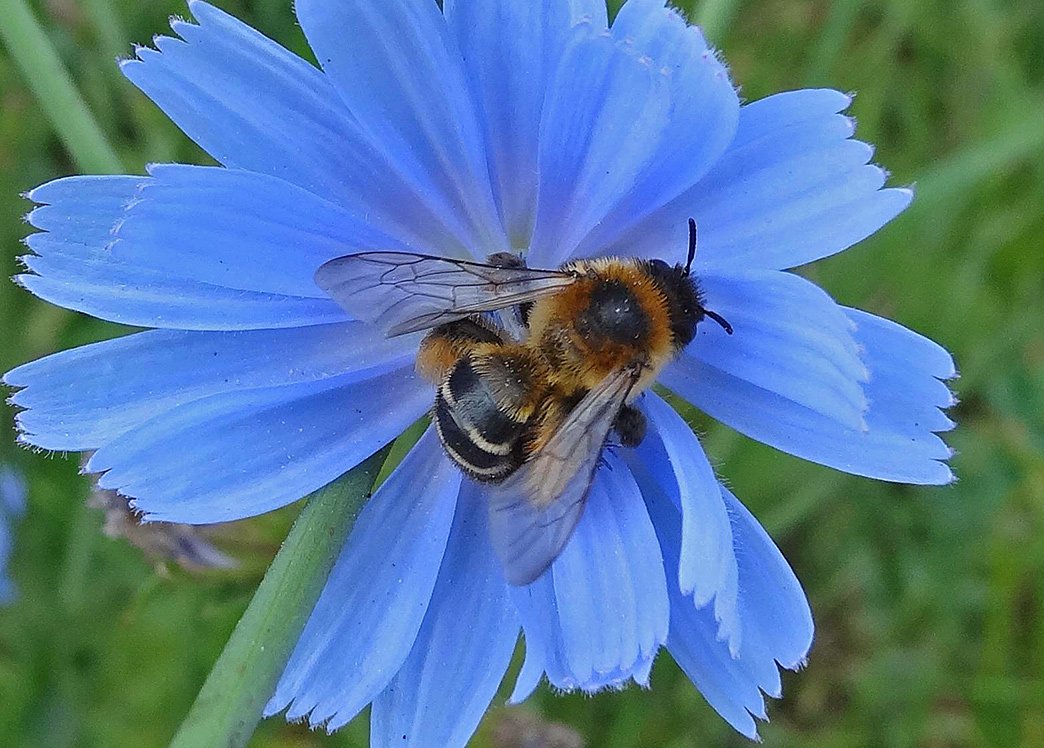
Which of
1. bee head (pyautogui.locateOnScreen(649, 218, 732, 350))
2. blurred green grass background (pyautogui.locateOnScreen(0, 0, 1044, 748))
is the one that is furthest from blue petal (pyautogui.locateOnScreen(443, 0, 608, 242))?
blurred green grass background (pyautogui.locateOnScreen(0, 0, 1044, 748))

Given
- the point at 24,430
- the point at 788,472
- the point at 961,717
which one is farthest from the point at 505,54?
the point at 961,717

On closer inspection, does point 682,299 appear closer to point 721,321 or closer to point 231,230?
point 721,321

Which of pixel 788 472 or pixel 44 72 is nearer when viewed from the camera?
pixel 44 72

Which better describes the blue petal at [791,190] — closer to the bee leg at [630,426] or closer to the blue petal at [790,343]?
the blue petal at [790,343]

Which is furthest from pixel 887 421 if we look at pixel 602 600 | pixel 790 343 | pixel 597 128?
pixel 597 128

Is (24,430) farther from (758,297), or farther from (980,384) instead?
(980,384)

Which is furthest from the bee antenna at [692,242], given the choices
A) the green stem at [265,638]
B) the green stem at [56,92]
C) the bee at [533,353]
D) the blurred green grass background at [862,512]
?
the blurred green grass background at [862,512]
